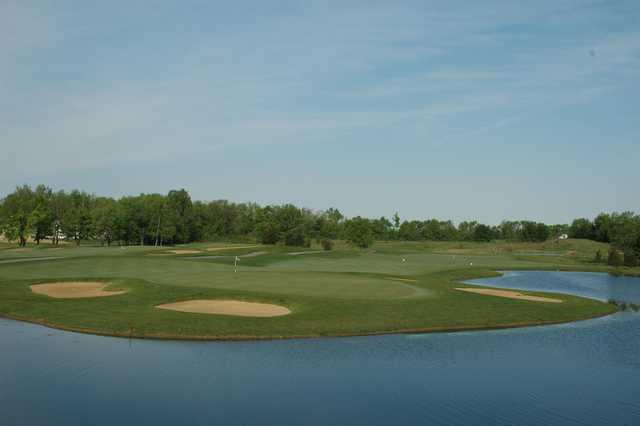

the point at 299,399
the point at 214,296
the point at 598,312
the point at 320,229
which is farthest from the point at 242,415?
the point at 320,229

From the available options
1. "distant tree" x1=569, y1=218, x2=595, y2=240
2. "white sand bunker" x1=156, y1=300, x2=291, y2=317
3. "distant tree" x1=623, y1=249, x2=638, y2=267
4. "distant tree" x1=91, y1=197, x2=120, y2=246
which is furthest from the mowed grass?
"distant tree" x1=569, y1=218, x2=595, y2=240

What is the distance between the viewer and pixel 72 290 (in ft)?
157

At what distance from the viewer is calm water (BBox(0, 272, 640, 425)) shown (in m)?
19.4

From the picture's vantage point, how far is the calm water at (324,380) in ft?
63.6

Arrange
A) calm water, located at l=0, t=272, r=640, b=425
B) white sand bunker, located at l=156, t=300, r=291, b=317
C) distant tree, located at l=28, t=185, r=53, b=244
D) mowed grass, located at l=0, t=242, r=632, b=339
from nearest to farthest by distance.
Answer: calm water, located at l=0, t=272, r=640, b=425
mowed grass, located at l=0, t=242, r=632, b=339
white sand bunker, located at l=156, t=300, r=291, b=317
distant tree, located at l=28, t=185, r=53, b=244

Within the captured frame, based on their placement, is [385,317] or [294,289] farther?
[294,289]

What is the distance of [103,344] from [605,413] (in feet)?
78.7

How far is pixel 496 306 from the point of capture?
138 ft

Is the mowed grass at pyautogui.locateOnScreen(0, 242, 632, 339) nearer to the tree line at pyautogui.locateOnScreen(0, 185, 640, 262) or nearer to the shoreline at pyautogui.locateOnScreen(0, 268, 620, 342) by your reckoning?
the shoreline at pyautogui.locateOnScreen(0, 268, 620, 342)

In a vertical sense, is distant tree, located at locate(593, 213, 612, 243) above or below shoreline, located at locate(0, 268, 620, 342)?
above

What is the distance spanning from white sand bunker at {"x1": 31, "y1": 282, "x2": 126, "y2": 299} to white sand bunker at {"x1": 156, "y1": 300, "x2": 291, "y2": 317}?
8.79m

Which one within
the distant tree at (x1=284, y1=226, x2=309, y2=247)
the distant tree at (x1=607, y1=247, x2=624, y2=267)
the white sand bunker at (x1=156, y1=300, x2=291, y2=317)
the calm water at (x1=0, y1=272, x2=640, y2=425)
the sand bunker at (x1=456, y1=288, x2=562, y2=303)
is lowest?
the calm water at (x1=0, y1=272, x2=640, y2=425)

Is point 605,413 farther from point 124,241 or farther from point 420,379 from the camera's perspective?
point 124,241

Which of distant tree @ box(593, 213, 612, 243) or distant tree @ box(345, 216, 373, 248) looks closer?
distant tree @ box(345, 216, 373, 248)
